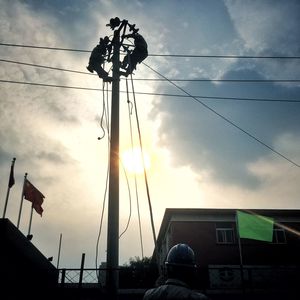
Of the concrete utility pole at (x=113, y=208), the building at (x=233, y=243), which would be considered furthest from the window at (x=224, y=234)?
the concrete utility pole at (x=113, y=208)

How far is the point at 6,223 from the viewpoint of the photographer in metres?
5.82

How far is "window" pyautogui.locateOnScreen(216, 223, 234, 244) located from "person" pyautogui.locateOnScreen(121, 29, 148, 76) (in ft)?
69.0

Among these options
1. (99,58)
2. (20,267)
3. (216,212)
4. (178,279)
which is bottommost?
(178,279)

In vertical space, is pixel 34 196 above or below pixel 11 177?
below

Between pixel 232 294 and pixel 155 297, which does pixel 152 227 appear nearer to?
pixel 155 297

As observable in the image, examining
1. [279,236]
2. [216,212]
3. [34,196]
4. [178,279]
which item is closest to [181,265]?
[178,279]

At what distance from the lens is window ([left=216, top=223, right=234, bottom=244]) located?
26.7 meters

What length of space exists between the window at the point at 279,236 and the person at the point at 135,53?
23215 mm

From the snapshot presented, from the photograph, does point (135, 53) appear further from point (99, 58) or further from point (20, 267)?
point (20, 267)

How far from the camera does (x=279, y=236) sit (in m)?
27.5

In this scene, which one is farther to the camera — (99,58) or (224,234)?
(224,234)

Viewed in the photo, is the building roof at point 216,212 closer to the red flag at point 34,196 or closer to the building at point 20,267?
the red flag at point 34,196

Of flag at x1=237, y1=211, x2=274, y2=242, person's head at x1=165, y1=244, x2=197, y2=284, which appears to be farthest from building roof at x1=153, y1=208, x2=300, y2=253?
person's head at x1=165, y1=244, x2=197, y2=284

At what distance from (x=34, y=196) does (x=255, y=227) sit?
1249 centimetres
